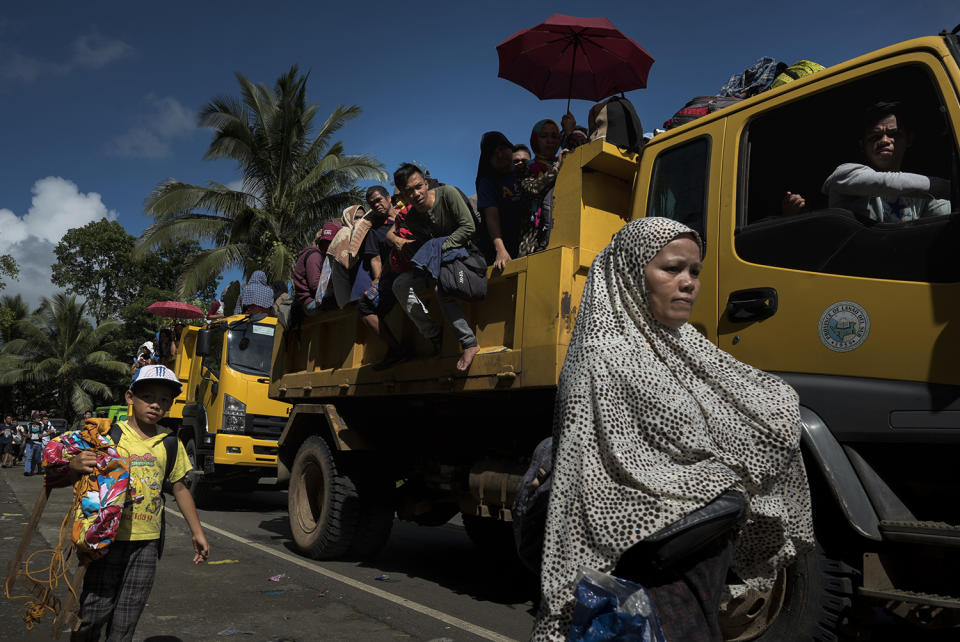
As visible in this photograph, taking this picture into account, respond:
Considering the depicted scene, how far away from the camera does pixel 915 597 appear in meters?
2.65

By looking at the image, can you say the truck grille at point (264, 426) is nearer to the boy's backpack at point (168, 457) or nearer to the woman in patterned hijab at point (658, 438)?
the boy's backpack at point (168, 457)

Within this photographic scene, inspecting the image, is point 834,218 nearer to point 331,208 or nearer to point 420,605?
point 420,605

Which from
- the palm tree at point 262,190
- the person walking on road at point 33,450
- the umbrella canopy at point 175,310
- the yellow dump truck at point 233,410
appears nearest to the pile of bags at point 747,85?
the yellow dump truck at point 233,410

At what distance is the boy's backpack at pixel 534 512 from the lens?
1.86 metres

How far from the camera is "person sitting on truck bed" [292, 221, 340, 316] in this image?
653cm

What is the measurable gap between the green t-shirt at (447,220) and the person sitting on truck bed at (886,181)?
226cm

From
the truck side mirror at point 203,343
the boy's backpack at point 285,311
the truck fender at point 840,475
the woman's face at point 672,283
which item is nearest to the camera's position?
the woman's face at point 672,283

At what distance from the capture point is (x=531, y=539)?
1876 millimetres

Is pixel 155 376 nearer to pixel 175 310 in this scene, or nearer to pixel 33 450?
pixel 175 310

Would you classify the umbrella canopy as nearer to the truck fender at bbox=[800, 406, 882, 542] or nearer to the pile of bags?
the pile of bags

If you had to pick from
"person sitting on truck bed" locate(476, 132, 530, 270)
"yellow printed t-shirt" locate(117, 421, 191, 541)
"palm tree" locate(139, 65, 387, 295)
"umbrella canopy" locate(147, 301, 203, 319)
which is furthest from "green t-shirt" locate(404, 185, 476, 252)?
"palm tree" locate(139, 65, 387, 295)

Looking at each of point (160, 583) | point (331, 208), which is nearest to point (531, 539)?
point (160, 583)

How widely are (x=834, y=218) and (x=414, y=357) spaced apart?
3.12 m

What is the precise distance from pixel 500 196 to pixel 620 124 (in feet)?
3.51
